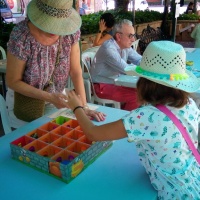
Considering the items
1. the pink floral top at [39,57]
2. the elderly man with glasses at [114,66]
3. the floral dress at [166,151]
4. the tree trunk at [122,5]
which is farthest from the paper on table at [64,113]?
the tree trunk at [122,5]

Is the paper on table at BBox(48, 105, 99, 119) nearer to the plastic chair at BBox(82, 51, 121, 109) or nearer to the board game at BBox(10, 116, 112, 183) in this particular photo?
the board game at BBox(10, 116, 112, 183)

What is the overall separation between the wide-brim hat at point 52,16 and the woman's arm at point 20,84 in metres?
0.30

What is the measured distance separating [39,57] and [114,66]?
5.01ft

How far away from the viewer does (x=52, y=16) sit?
1762 mm

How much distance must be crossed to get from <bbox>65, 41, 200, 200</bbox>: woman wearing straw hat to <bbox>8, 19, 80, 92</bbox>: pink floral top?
2.63 feet

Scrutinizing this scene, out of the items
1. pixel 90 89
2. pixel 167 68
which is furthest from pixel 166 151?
pixel 90 89

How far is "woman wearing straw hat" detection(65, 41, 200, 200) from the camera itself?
1.23 m

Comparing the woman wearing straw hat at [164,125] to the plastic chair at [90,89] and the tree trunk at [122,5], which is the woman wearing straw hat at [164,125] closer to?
the plastic chair at [90,89]

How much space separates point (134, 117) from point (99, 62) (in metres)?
2.25

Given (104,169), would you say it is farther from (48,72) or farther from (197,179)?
(48,72)

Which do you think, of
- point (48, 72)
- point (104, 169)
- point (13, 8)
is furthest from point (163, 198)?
point (13, 8)

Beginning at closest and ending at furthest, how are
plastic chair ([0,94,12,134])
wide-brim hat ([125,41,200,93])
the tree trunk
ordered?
wide-brim hat ([125,41,200,93]), plastic chair ([0,94,12,134]), the tree trunk

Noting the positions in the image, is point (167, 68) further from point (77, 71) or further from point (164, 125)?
point (77, 71)

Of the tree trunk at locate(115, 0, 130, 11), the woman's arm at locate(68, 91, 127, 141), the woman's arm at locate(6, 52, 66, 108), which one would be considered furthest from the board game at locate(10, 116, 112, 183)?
the tree trunk at locate(115, 0, 130, 11)
